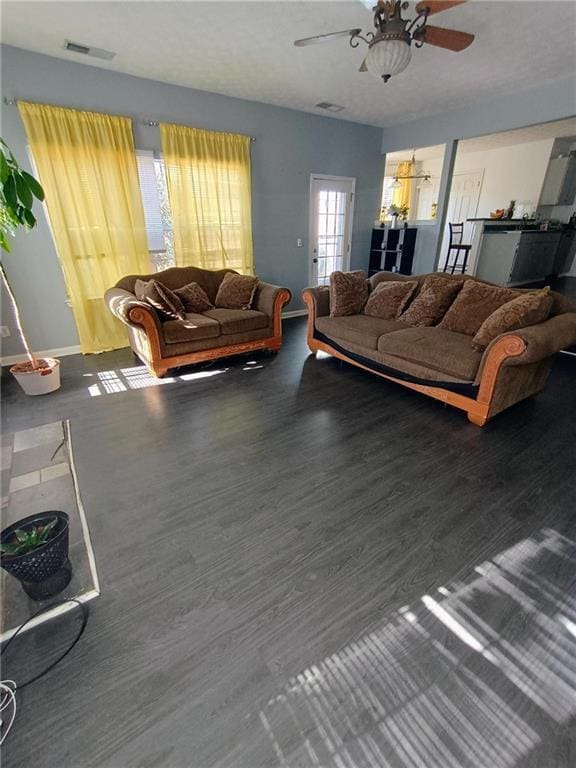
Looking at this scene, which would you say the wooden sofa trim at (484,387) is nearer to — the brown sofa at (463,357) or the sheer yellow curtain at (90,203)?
the brown sofa at (463,357)

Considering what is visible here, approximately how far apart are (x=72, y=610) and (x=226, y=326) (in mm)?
2808

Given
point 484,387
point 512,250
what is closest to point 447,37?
point 484,387

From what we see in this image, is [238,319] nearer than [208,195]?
Yes

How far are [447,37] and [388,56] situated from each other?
20.5 inches

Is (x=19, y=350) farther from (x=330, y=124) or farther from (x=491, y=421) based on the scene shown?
(x=330, y=124)

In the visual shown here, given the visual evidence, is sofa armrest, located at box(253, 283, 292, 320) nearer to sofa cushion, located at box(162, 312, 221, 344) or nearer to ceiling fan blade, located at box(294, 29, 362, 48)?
sofa cushion, located at box(162, 312, 221, 344)

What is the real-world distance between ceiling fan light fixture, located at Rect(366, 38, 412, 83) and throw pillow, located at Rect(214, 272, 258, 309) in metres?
2.32

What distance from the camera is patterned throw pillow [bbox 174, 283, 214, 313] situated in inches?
157

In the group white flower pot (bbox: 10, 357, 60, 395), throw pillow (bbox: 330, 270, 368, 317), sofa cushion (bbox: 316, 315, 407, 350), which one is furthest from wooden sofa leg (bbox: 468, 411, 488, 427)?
white flower pot (bbox: 10, 357, 60, 395)

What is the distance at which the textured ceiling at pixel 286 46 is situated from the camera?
8.57ft

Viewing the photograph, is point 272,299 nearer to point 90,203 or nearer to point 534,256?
point 90,203

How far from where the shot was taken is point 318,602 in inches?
58.0

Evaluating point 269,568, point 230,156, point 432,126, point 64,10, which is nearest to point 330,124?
point 432,126

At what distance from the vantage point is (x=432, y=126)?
516 centimetres
